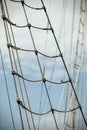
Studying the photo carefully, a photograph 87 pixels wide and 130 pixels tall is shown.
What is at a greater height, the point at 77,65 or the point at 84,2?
the point at 84,2

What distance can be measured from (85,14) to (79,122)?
4806mm

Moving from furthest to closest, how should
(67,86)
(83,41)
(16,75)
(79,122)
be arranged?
(79,122) < (83,41) < (67,86) < (16,75)

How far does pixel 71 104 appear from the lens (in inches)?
483

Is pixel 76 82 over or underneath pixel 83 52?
underneath

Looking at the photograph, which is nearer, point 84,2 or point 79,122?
point 84,2

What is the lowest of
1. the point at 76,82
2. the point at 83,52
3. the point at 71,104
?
the point at 71,104

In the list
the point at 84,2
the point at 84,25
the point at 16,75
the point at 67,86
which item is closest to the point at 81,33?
the point at 84,25

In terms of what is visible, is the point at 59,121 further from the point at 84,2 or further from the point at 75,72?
the point at 84,2

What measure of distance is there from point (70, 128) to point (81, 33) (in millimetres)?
3909

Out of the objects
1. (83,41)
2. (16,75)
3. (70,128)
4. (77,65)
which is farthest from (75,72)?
(16,75)

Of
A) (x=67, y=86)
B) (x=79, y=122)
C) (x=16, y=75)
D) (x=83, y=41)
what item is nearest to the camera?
(x=16, y=75)

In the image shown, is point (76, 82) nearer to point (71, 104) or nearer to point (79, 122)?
point (71, 104)

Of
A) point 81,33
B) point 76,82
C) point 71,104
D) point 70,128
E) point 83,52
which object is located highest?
point 81,33

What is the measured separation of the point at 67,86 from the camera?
12.2 m
